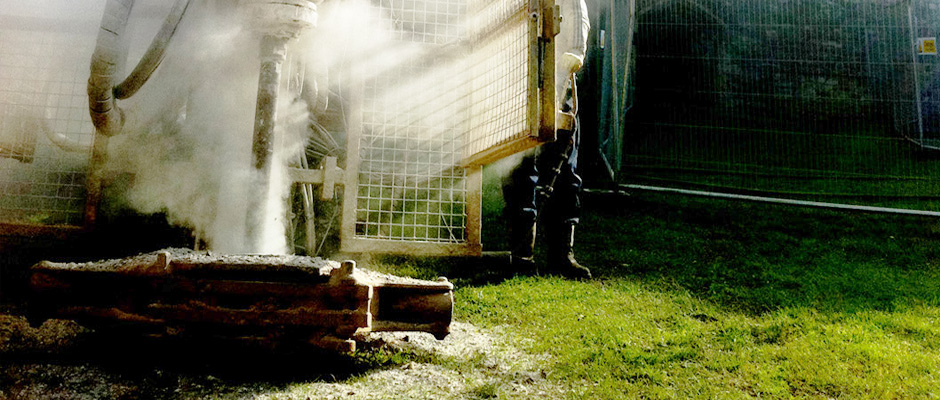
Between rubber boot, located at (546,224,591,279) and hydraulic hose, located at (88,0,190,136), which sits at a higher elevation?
hydraulic hose, located at (88,0,190,136)

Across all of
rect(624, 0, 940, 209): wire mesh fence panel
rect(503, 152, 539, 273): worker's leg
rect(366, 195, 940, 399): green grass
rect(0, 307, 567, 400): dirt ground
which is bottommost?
rect(0, 307, 567, 400): dirt ground

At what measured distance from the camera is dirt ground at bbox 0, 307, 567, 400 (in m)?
2.06

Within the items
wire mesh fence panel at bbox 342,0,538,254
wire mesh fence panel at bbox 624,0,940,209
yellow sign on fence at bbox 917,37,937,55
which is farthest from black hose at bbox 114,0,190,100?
yellow sign on fence at bbox 917,37,937,55

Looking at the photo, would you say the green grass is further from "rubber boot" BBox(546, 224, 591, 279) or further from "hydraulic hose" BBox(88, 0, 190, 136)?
"hydraulic hose" BBox(88, 0, 190, 136)

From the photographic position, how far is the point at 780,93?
24.6ft

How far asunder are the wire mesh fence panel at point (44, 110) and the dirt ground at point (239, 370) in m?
1.22

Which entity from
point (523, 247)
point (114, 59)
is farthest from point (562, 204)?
point (114, 59)

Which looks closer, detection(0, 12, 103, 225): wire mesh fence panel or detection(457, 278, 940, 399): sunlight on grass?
detection(457, 278, 940, 399): sunlight on grass

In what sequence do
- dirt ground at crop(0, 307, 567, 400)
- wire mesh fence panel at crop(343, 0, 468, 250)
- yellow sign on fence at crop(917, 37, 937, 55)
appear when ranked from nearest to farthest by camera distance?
dirt ground at crop(0, 307, 567, 400) < wire mesh fence panel at crop(343, 0, 468, 250) < yellow sign on fence at crop(917, 37, 937, 55)

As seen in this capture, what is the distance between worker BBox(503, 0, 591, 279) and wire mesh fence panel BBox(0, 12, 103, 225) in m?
3.05

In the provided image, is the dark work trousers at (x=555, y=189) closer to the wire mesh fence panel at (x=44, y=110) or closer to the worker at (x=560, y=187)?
the worker at (x=560, y=187)

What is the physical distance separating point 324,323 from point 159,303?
61 centimetres

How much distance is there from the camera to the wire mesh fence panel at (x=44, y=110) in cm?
365

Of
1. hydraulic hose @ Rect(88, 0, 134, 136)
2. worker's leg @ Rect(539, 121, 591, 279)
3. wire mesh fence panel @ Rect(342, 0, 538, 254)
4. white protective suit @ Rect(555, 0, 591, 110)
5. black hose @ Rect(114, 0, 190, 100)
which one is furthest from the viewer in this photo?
worker's leg @ Rect(539, 121, 591, 279)
